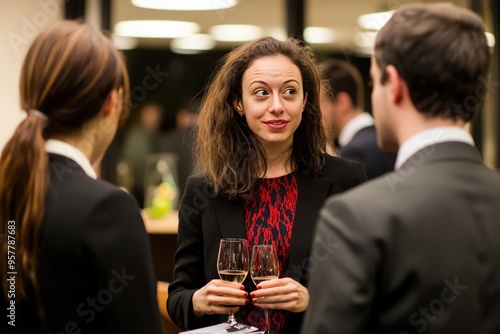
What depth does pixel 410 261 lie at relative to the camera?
4.25 feet

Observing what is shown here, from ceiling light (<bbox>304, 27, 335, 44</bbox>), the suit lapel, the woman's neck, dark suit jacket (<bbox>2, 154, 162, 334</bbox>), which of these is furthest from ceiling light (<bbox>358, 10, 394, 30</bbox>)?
dark suit jacket (<bbox>2, 154, 162, 334</bbox>)

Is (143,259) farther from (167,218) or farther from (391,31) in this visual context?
(167,218)

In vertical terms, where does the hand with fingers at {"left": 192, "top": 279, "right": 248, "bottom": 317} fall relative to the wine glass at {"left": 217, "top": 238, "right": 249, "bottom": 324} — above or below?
below

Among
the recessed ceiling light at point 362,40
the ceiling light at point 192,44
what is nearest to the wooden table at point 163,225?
the recessed ceiling light at point 362,40

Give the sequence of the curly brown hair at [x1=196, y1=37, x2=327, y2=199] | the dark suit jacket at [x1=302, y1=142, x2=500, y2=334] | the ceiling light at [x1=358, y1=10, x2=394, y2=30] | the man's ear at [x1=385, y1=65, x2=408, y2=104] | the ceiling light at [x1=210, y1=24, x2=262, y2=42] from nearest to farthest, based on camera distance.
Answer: the dark suit jacket at [x1=302, y1=142, x2=500, y2=334]
the man's ear at [x1=385, y1=65, x2=408, y2=104]
the curly brown hair at [x1=196, y1=37, x2=327, y2=199]
the ceiling light at [x1=358, y1=10, x2=394, y2=30]
the ceiling light at [x1=210, y1=24, x2=262, y2=42]

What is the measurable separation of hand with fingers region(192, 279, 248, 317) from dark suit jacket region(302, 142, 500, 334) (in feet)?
2.55

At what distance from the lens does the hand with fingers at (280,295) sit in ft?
6.84

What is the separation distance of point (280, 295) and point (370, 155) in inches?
92.7

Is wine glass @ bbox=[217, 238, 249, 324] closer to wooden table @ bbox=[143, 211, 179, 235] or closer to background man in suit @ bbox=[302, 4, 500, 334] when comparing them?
background man in suit @ bbox=[302, 4, 500, 334]

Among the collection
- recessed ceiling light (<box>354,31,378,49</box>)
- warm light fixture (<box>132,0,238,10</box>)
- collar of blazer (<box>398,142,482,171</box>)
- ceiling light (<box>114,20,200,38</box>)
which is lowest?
recessed ceiling light (<box>354,31,378,49</box>)

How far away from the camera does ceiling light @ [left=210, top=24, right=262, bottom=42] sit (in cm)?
895

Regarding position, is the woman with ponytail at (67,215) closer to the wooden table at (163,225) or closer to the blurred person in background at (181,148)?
the wooden table at (163,225)

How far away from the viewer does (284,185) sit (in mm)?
2445

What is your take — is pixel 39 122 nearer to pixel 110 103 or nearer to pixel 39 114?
pixel 39 114
